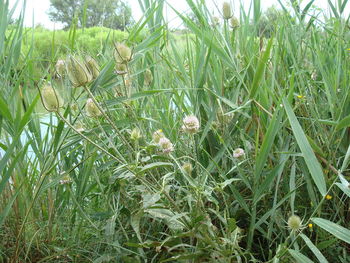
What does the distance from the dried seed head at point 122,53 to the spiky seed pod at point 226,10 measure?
0.33 metres

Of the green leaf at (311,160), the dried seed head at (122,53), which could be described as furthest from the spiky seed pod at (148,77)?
the green leaf at (311,160)

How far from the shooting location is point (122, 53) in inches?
26.7

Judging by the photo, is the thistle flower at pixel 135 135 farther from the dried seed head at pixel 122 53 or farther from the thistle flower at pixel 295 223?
the thistle flower at pixel 295 223

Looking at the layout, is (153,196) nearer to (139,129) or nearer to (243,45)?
(139,129)

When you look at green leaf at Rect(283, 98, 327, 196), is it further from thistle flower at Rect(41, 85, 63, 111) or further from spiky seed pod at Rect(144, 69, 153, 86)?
spiky seed pod at Rect(144, 69, 153, 86)

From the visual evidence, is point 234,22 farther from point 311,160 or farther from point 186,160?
point 311,160

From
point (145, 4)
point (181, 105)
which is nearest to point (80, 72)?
point (181, 105)

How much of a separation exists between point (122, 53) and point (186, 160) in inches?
10.3

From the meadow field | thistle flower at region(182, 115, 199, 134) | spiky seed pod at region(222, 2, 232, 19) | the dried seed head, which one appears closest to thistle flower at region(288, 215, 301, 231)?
the meadow field

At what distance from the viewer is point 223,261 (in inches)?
25.9

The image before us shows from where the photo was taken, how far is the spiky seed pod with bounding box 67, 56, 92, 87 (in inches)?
23.9

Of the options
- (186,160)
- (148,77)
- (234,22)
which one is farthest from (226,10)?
(186,160)

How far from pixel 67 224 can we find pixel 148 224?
16 centimetres

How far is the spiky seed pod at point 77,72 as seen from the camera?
0.61 metres
